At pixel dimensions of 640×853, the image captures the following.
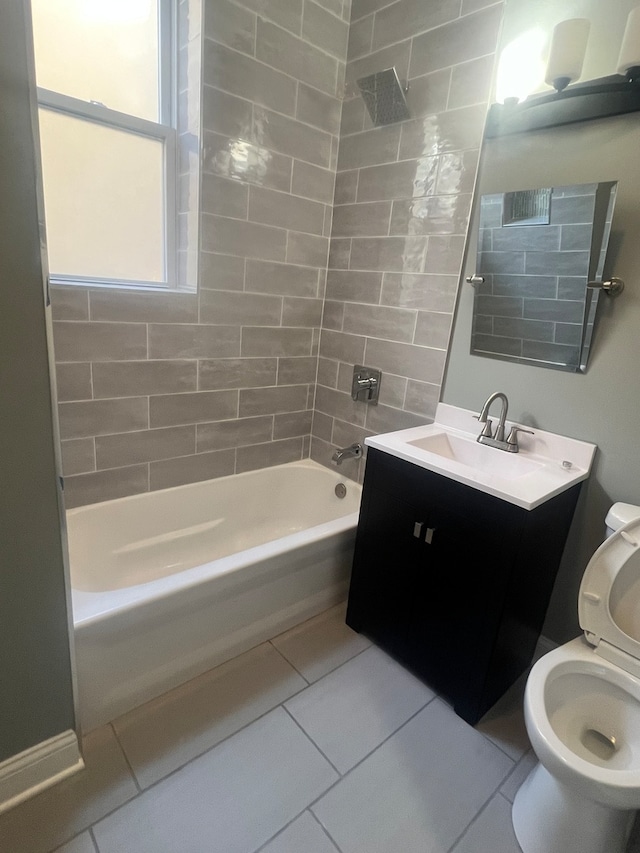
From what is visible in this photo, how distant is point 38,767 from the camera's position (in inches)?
48.3

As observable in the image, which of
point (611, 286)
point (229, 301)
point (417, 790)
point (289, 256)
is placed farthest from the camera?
point (289, 256)

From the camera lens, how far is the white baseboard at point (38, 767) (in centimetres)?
119

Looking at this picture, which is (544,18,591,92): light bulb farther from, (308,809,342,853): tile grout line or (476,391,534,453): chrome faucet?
(308,809,342,853): tile grout line

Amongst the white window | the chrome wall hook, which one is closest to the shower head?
the white window

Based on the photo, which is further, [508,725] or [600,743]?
[508,725]

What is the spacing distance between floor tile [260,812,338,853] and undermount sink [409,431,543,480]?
1167mm

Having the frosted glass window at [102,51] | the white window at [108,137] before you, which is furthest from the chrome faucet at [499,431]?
the frosted glass window at [102,51]

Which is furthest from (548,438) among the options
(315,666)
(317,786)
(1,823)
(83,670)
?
(1,823)

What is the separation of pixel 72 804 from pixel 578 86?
2.61 meters

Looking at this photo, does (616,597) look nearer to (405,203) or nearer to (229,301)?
(405,203)

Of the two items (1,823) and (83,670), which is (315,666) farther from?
(1,823)

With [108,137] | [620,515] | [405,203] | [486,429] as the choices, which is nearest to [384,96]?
[405,203]

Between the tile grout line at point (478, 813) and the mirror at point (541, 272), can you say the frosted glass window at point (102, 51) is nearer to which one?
the mirror at point (541, 272)

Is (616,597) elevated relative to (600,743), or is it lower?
elevated
